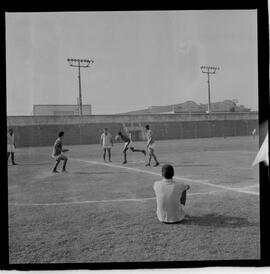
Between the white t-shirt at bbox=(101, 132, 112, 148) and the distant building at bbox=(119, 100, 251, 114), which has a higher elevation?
the distant building at bbox=(119, 100, 251, 114)

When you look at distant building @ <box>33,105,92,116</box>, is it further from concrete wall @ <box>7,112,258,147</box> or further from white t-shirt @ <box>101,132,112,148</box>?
white t-shirt @ <box>101,132,112,148</box>

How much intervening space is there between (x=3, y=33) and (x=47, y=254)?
240 centimetres

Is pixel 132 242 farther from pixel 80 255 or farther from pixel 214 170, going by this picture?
pixel 214 170

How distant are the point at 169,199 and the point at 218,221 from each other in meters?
0.79

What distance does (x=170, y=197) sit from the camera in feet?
14.3

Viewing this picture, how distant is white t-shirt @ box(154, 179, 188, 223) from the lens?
14.4 ft

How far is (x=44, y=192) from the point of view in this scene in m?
6.74

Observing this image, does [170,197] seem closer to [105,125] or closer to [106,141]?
[106,141]

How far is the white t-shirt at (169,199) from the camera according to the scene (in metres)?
4.39

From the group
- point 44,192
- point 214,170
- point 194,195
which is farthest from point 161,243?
point 214,170

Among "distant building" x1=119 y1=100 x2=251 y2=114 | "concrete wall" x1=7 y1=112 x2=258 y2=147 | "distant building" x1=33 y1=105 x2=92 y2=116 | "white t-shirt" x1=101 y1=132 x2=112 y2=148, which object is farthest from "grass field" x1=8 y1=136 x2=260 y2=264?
"distant building" x1=119 y1=100 x2=251 y2=114

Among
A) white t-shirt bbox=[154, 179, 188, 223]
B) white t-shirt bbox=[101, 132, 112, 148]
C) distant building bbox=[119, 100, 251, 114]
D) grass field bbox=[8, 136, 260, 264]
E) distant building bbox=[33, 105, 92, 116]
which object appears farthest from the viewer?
distant building bbox=[119, 100, 251, 114]

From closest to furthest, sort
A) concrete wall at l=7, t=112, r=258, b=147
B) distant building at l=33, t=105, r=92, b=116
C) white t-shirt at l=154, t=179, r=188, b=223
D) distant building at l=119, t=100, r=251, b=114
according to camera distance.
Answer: white t-shirt at l=154, t=179, r=188, b=223
distant building at l=33, t=105, r=92, b=116
concrete wall at l=7, t=112, r=258, b=147
distant building at l=119, t=100, r=251, b=114

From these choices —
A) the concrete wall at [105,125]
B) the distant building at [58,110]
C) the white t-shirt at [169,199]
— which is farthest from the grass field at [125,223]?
the distant building at [58,110]
